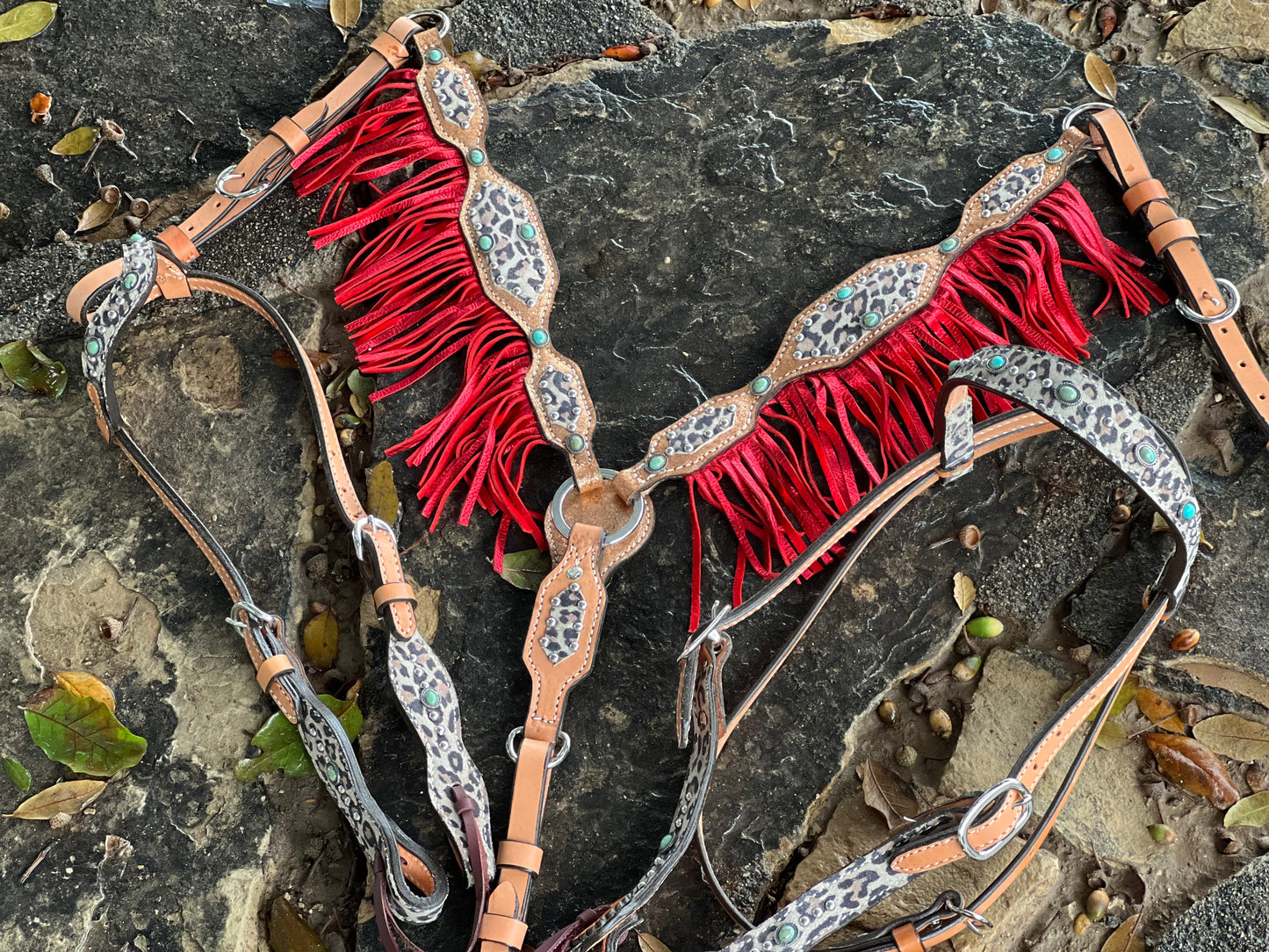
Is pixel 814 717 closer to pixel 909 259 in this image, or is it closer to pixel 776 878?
pixel 776 878

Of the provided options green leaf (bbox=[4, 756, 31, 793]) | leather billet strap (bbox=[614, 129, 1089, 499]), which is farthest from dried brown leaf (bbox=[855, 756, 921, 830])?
green leaf (bbox=[4, 756, 31, 793])

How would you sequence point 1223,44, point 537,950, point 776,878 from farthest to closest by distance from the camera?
point 1223,44, point 776,878, point 537,950

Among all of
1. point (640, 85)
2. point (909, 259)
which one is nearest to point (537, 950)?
point (909, 259)
